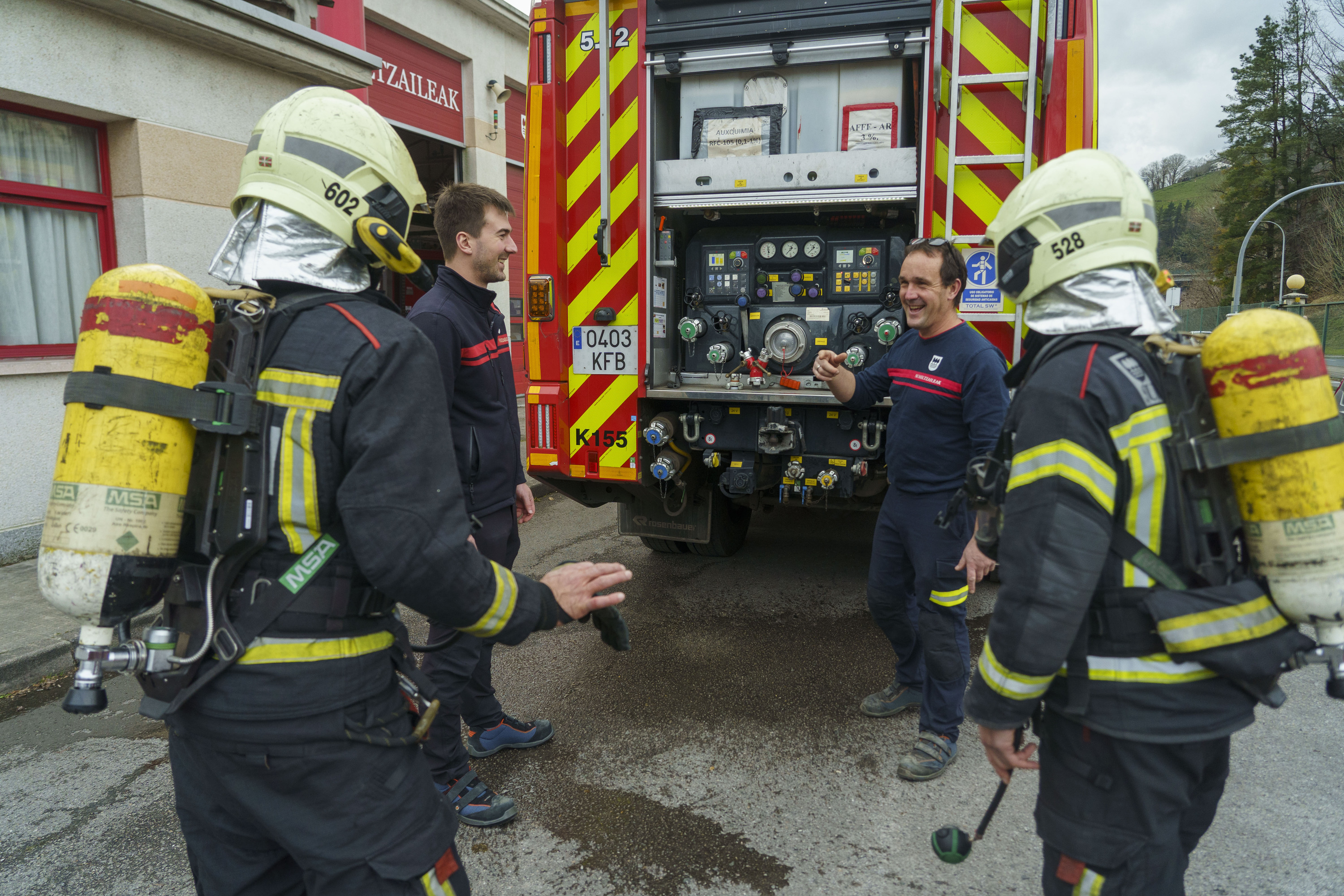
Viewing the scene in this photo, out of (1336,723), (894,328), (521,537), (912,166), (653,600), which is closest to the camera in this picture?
(1336,723)

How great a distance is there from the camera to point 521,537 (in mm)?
6402

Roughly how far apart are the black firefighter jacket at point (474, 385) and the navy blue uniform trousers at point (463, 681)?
0.10m

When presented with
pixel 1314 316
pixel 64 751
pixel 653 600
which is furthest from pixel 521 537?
pixel 1314 316

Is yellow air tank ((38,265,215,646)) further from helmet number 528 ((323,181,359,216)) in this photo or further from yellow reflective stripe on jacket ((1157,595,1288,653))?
yellow reflective stripe on jacket ((1157,595,1288,653))

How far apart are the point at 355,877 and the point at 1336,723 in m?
3.85

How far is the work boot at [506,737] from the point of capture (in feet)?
10.3

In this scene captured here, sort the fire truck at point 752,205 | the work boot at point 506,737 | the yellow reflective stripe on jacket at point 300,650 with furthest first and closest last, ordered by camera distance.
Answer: the fire truck at point 752,205 → the work boot at point 506,737 → the yellow reflective stripe on jacket at point 300,650

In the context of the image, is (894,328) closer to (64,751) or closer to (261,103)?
(64,751)

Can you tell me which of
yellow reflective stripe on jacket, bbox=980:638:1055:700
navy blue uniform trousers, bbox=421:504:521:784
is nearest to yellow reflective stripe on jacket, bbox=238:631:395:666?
navy blue uniform trousers, bbox=421:504:521:784

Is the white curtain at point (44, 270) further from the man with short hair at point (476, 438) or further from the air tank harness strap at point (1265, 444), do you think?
the air tank harness strap at point (1265, 444)

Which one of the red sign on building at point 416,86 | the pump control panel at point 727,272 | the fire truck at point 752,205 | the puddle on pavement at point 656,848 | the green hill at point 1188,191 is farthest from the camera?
the green hill at point 1188,191

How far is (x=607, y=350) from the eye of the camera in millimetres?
4301

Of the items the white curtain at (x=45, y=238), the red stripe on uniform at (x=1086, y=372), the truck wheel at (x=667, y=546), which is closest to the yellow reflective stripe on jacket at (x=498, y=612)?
the red stripe on uniform at (x=1086, y=372)

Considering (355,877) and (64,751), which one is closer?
(355,877)
